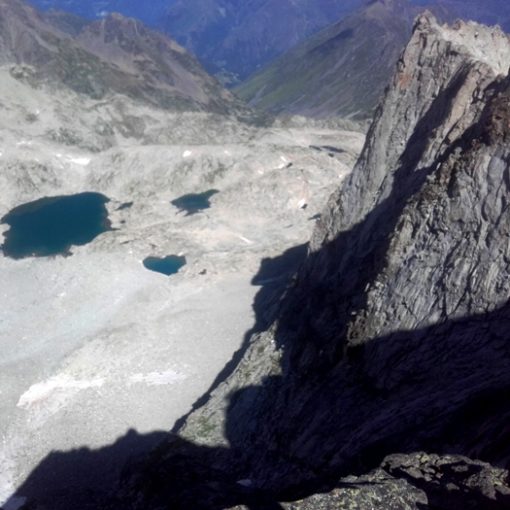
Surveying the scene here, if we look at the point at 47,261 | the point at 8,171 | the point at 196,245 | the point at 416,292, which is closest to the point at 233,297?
the point at 196,245

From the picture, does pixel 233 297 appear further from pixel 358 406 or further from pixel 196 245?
pixel 358 406

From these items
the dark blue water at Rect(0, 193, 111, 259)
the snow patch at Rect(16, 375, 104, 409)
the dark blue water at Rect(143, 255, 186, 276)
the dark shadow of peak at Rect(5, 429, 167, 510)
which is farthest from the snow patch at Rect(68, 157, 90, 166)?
the dark shadow of peak at Rect(5, 429, 167, 510)

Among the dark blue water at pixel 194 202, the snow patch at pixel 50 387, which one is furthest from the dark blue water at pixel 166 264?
the snow patch at pixel 50 387

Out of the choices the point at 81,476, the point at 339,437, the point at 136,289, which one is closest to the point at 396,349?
the point at 339,437

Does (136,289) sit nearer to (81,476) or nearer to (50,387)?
(50,387)

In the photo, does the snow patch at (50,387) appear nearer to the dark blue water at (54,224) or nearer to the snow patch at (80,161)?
the dark blue water at (54,224)

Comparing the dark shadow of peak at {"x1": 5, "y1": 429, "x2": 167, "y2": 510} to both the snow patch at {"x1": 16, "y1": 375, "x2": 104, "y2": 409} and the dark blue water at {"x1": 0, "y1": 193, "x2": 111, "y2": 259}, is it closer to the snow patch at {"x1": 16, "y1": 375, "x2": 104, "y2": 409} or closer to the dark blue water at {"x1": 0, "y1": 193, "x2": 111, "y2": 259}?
the snow patch at {"x1": 16, "y1": 375, "x2": 104, "y2": 409}

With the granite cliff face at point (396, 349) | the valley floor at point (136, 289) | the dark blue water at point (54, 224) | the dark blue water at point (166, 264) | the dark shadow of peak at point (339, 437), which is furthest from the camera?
the dark blue water at point (54, 224)
